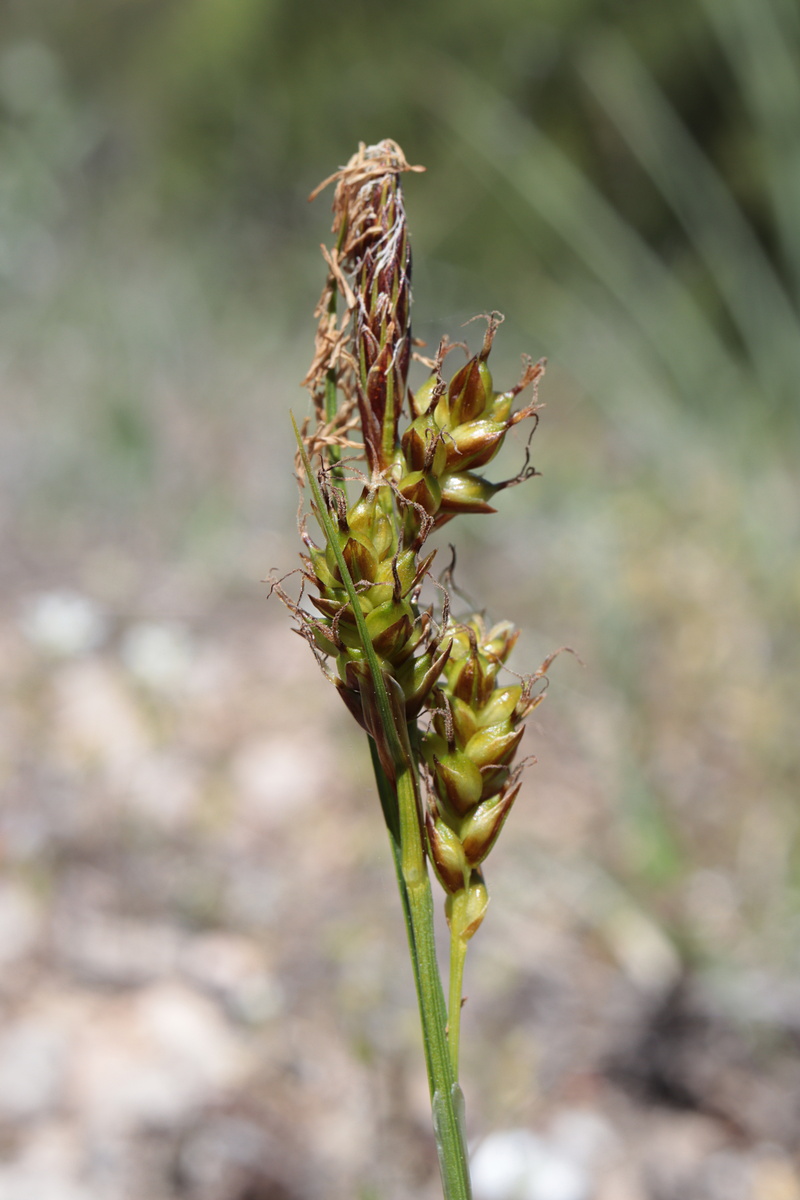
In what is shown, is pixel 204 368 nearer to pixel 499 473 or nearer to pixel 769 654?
pixel 499 473

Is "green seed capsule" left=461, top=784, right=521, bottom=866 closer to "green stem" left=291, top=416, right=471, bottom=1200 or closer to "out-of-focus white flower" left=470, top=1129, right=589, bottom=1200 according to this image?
"green stem" left=291, top=416, right=471, bottom=1200

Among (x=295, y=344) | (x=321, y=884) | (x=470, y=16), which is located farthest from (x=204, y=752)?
(x=470, y=16)

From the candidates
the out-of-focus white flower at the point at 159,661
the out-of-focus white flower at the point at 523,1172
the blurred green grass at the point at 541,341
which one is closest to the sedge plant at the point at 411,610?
the blurred green grass at the point at 541,341

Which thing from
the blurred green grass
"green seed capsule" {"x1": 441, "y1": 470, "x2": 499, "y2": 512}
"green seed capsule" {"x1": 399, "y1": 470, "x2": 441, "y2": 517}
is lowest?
"green seed capsule" {"x1": 399, "y1": 470, "x2": 441, "y2": 517}

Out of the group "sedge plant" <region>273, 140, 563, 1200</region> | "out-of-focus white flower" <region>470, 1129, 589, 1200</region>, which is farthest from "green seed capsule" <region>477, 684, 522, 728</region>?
"out-of-focus white flower" <region>470, 1129, 589, 1200</region>

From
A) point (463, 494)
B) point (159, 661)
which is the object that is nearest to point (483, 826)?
point (463, 494)
